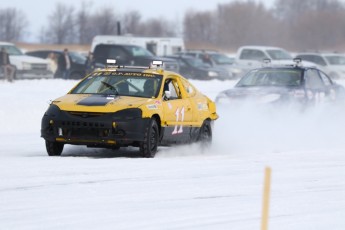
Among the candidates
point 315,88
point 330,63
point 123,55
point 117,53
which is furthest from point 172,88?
point 330,63

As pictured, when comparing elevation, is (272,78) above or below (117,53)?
above

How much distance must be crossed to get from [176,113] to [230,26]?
267 feet

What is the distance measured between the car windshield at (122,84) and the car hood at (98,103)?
0.30 m

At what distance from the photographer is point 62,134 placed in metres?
12.5

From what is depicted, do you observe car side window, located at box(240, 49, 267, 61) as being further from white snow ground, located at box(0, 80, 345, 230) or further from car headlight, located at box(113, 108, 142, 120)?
car headlight, located at box(113, 108, 142, 120)

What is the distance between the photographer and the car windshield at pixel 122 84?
43.6ft

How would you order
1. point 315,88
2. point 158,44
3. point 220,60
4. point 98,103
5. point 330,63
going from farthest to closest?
point 158,44
point 220,60
point 330,63
point 315,88
point 98,103

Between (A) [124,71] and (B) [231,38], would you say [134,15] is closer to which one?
(B) [231,38]

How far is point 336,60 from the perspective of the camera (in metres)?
46.5

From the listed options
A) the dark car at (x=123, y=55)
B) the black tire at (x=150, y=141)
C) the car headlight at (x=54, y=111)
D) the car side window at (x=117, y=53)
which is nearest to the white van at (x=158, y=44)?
the dark car at (x=123, y=55)

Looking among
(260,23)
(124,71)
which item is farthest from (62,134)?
(260,23)

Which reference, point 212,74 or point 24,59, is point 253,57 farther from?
point 24,59

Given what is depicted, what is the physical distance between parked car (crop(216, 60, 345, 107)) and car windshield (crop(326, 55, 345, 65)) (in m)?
25.4

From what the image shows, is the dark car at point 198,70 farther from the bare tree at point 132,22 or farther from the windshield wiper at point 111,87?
the bare tree at point 132,22
